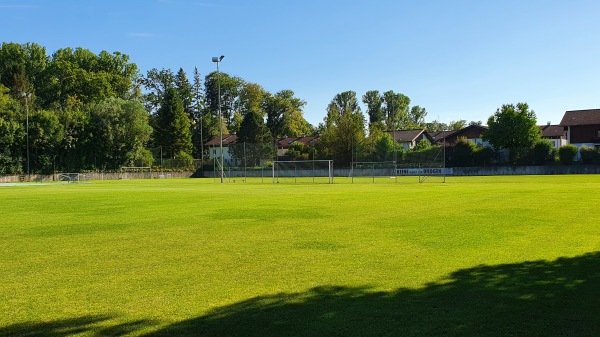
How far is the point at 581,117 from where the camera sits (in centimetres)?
8175

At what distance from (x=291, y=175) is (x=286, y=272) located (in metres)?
49.6

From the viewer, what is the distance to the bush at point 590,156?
5747 centimetres

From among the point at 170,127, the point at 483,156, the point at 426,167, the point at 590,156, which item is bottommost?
the point at 426,167

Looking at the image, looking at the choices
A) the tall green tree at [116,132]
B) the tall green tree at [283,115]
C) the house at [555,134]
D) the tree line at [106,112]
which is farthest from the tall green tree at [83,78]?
the house at [555,134]

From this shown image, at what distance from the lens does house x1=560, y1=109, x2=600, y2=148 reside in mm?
79875

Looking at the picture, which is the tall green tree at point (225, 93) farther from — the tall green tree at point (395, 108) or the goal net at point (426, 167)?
the goal net at point (426, 167)

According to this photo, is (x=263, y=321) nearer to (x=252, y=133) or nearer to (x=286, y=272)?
(x=286, y=272)

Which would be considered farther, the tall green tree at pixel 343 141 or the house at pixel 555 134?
the house at pixel 555 134

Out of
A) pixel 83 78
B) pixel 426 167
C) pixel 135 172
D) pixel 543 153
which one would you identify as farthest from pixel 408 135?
pixel 83 78

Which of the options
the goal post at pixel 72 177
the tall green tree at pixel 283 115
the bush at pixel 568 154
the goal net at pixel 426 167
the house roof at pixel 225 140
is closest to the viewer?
the goal net at pixel 426 167

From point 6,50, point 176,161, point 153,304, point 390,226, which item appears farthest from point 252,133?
point 153,304

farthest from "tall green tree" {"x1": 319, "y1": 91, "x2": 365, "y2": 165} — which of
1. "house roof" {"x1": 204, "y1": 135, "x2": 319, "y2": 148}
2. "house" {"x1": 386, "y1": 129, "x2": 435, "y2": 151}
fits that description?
"house roof" {"x1": 204, "y1": 135, "x2": 319, "y2": 148}

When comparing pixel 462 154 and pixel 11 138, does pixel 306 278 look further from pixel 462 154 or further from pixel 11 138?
pixel 11 138

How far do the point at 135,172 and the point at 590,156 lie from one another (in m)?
60.8
